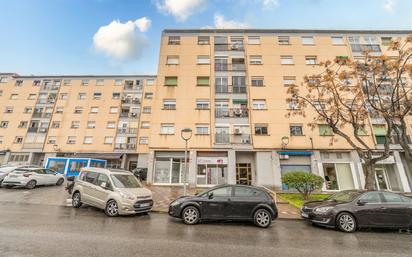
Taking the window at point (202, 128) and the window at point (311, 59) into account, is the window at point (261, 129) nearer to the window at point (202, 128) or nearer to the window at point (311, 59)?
the window at point (202, 128)

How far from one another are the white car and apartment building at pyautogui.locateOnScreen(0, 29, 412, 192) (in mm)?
7991

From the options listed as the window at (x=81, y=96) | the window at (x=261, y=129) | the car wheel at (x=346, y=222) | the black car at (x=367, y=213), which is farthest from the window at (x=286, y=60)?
the window at (x=81, y=96)

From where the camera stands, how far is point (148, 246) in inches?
182

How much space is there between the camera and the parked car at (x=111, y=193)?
7566mm

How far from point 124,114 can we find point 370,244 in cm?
3162

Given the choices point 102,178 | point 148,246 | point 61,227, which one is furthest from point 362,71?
point 61,227

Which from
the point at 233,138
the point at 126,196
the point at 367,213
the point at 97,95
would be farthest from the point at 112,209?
the point at 97,95

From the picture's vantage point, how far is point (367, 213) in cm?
669

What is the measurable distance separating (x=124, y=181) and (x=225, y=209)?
475cm

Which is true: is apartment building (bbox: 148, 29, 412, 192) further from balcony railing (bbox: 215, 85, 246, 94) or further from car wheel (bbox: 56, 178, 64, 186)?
car wheel (bbox: 56, 178, 64, 186)

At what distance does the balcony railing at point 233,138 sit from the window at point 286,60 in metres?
9.67

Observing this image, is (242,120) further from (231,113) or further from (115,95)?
(115,95)

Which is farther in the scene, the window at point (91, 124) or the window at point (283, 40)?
the window at point (91, 124)

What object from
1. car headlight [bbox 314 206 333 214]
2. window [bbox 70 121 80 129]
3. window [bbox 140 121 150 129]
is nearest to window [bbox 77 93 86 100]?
window [bbox 70 121 80 129]
